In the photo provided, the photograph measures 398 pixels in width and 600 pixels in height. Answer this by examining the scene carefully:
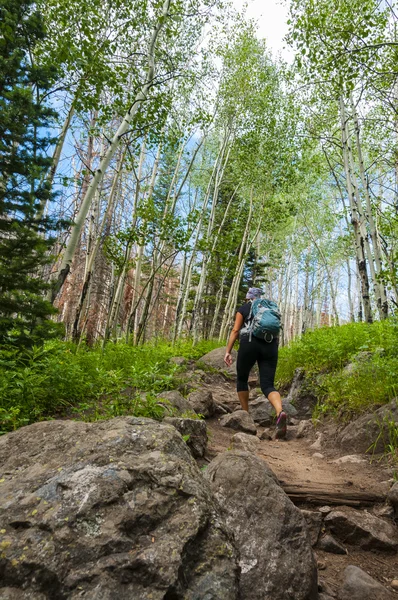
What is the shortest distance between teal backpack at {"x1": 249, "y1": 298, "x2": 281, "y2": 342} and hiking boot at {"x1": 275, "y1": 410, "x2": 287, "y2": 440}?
41.3 inches

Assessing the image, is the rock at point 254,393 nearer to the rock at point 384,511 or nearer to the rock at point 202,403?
the rock at point 202,403

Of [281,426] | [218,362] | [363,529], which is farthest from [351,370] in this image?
[218,362]

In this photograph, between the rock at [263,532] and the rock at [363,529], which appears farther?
the rock at [363,529]

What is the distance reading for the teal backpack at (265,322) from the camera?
15.8ft

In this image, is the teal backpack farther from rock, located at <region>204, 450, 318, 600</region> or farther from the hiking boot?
rock, located at <region>204, 450, 318, 600</region>

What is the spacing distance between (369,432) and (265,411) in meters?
2.05

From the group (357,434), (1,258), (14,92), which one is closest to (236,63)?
(14,92)

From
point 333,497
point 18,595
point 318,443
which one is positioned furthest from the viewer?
point 318,443

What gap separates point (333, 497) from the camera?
2.72m

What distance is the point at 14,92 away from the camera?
5156mm

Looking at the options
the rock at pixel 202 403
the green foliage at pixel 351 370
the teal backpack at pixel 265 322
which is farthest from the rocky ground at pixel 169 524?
the teal backpack at pixel 265 322

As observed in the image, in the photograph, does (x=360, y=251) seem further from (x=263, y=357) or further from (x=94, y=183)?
(x=94, y=183)

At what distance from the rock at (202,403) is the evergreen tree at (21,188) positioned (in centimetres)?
238

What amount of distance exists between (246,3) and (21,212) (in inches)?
684
